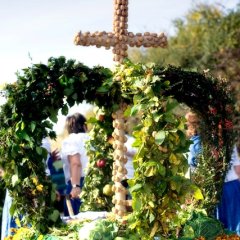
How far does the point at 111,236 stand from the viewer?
197 inches

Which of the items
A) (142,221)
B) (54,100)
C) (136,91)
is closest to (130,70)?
(136,91)

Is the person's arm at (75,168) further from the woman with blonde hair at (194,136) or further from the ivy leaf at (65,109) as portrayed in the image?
the ivy leaf at (65,109)

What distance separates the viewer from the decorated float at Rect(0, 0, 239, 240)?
4945mm

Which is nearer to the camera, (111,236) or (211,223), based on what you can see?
(111,236)

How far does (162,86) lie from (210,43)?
11.9m

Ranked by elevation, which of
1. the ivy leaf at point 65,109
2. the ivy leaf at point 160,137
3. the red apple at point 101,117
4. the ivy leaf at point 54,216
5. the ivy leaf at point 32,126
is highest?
the red apple at point 101,117

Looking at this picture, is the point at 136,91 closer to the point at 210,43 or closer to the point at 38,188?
the point at 38,188

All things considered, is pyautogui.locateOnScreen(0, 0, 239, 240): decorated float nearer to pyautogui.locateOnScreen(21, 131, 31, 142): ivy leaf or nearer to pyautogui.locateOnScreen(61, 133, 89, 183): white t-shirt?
pyautogui.locateOnScreen(21, 131, 31, 142): ivy leaf

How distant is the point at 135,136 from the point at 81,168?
106 inches

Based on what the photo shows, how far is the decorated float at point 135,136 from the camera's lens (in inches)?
195

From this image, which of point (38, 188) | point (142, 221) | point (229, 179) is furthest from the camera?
point (229, 179)

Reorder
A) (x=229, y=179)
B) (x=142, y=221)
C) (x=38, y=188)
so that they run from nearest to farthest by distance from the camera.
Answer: (x=142, y=221)
(x=38, y=188)
(x=229, y=179)

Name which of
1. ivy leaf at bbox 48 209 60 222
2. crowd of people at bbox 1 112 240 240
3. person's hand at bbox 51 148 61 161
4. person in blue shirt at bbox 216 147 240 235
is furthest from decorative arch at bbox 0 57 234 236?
person's hand at bbox 51 148 61 161

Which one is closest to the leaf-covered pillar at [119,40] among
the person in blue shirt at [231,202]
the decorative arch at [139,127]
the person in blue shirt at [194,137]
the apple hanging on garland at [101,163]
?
the decorative arch at [139,127]
